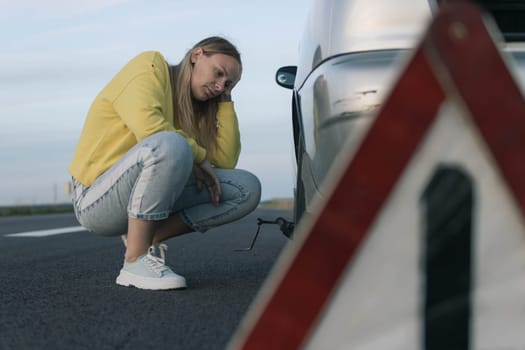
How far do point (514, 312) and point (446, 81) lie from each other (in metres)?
0.43

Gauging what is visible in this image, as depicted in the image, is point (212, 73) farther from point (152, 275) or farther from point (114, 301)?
point (114, 301)

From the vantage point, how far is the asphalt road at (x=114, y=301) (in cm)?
283

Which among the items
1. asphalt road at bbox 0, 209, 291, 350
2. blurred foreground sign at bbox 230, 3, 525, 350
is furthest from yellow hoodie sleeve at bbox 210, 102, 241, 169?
blurred foreground sign at bbox 230, 3, 525, 350

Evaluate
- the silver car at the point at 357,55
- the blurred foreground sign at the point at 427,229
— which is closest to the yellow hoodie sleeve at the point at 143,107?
the silver car at the point at 357,55

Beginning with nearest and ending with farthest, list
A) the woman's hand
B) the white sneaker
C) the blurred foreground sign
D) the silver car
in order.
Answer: the blurred foreground sign
the silver car
the white sneaker
the woman's hand

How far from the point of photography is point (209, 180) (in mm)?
4273

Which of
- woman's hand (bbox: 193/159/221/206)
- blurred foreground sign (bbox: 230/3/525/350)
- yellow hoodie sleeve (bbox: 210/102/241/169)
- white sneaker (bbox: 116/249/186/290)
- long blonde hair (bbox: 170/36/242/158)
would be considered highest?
blurred foreground sign (bbox: 230/3/525/350)

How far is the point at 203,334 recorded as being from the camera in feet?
9.37

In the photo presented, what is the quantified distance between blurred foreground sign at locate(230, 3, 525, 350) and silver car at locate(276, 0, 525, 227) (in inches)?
33.1

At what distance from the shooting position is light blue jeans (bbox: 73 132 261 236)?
3.82m

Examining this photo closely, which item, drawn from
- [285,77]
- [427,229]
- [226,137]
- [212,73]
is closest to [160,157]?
[212,73]

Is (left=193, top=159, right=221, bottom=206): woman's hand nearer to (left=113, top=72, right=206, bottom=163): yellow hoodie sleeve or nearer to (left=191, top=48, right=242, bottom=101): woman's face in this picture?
(left=113, top=72, right=206, bottom=163): yellow hoodie sleeve

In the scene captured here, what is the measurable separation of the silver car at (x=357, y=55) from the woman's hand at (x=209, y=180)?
1.56 meters

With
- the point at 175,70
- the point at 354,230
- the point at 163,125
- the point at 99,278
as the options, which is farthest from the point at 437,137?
the point at 99,278
